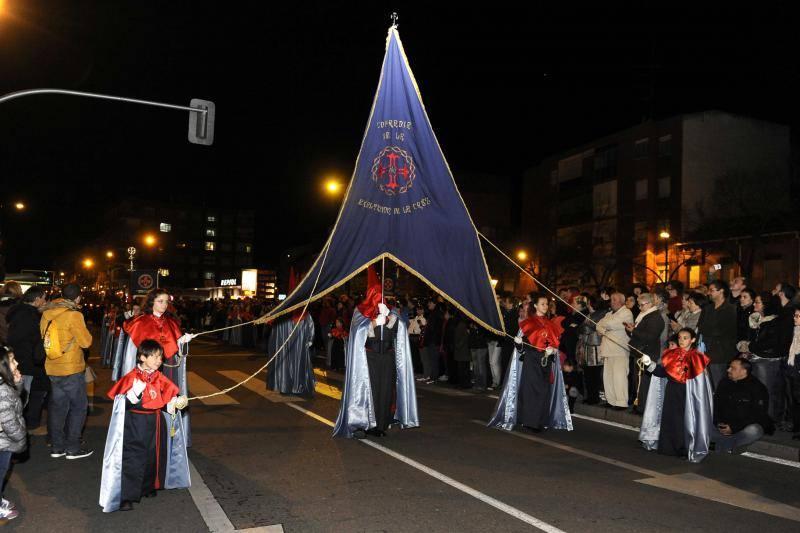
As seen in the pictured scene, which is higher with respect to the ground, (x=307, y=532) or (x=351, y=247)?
(x=351, y=247)

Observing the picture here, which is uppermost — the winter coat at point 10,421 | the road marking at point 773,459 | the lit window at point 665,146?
the lit window at point 665,146

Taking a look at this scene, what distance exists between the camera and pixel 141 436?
5281 mm

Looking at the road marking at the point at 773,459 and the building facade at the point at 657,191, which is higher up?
the building facade at the point at 657,191

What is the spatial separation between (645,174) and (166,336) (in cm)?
4260

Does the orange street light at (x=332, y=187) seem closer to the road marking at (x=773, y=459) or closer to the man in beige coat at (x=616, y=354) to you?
the man in beige coat at (x=616, y=354)

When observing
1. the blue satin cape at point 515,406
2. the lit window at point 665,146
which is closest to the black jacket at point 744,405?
the blue satin cape at point 515,406

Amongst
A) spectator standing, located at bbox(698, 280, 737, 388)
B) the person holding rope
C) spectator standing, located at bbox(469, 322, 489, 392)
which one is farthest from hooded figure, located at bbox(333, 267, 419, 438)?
spectator standing, located at bbox(469, 322, 489, 392)

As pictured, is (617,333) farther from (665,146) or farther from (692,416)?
(665,146)

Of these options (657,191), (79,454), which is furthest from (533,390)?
(657,191)

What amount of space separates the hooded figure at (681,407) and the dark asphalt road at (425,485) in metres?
0.24

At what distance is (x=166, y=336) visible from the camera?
6762 mm

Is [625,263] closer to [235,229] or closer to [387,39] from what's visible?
[387,39]

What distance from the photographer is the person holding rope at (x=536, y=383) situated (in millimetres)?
8750

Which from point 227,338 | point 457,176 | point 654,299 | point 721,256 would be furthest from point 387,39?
point 457,176
